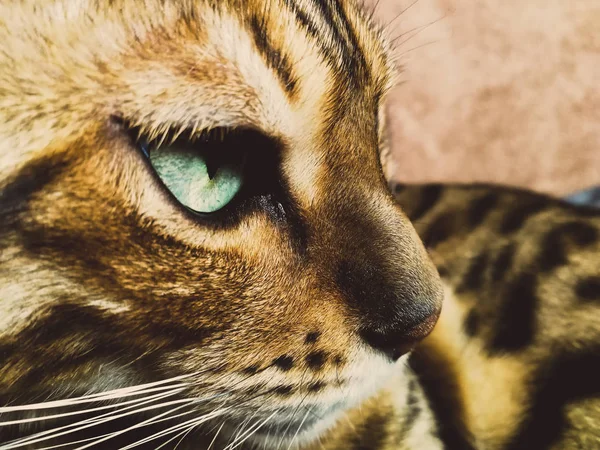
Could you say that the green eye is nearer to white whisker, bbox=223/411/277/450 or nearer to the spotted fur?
the spotted fur

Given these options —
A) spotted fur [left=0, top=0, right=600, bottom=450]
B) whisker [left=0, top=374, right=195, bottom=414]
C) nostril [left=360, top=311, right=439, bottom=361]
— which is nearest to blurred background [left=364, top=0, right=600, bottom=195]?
spotted fur [left=0, top=0, right=600, bottom=450]

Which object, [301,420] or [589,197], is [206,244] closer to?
[301,420]

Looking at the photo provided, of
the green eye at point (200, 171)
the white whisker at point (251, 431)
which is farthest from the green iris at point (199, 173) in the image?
the white whisker at point (251, 431)

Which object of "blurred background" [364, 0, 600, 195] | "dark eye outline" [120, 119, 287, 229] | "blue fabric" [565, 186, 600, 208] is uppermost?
"dark eye outline" [120, 119, 287, 229]

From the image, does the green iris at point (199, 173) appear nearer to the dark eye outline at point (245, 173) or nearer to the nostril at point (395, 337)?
the dark eye outline at point (245, 173)

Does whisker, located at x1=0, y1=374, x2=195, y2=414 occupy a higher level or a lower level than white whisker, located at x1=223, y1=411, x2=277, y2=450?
higher

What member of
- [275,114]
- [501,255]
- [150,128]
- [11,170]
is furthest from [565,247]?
[11,170]

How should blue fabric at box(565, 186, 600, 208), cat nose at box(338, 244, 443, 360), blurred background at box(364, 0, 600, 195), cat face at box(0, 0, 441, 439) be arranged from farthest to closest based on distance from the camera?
blurred background at box(364, 0, 600, 195) < blue fabric at box(565, 186, 600, 208) < cat nose at box(338, 244, 443, 360) < cat face at box(0, 0, 441, 439)
